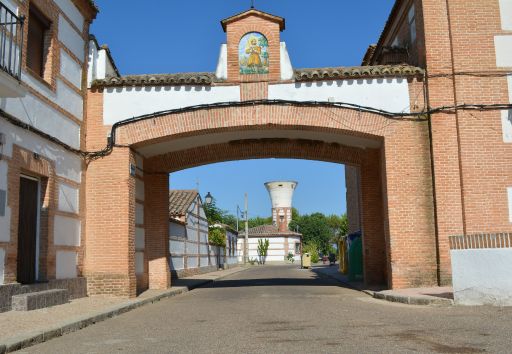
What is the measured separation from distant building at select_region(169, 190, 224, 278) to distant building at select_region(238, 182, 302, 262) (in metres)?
29.9

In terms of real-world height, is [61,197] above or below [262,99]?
below

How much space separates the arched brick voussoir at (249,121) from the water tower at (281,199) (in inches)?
2252

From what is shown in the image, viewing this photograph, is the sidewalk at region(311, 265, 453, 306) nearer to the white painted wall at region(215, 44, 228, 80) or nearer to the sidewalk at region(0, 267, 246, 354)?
the sidewalk at region(0, 267, 246, 354)

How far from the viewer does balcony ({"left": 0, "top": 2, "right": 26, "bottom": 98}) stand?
28.6ft

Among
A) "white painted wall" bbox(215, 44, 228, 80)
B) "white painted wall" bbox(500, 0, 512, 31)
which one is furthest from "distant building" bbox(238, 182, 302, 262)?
"white painted wall" bbox(500, 0, 512, 31)

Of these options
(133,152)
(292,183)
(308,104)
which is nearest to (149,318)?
(133,152)

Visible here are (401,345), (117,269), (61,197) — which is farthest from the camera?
(117,269)

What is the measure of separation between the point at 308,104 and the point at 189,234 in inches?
667

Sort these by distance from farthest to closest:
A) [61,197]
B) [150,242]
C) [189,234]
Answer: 1. [189,234]
2. [150,242]
3. [61,197]

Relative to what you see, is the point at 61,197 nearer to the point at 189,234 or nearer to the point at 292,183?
the point at 189,234

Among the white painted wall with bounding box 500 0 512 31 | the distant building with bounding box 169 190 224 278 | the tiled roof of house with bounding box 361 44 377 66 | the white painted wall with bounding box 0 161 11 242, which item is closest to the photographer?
the white painted wall with bounding box 0 161 11 242

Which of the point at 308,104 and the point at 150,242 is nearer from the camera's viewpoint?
the point at 308,104

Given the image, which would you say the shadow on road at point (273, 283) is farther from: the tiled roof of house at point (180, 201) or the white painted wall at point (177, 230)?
the tiled roof of house at point (180, 201)

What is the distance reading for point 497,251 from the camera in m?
9.82
